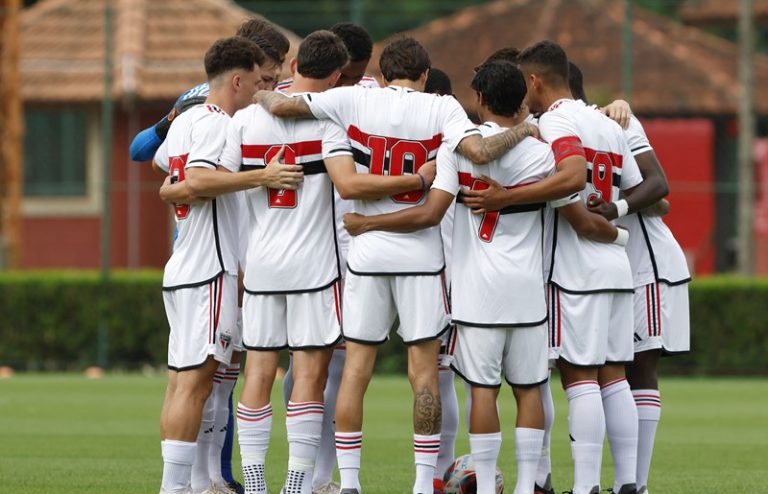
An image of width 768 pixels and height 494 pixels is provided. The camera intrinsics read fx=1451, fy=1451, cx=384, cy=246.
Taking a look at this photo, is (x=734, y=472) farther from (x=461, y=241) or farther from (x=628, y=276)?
(x=461, y=241)

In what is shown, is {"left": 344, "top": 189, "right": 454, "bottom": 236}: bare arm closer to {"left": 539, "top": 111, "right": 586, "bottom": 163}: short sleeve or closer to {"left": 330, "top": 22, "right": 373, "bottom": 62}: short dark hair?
{"left": 539, "top": 111, "right": 586, "bottom": 163}: short sleeve

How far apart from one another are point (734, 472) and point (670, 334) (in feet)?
6.40

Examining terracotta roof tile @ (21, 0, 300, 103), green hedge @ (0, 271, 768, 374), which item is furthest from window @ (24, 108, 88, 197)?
green hedge @ (0, 271, 768, 374)

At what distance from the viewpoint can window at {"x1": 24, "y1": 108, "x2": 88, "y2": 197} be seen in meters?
27.4

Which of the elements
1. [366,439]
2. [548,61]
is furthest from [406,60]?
[366,439]

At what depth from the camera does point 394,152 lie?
7.82 metres

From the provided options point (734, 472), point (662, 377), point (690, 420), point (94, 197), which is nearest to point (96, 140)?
point (94, 197)

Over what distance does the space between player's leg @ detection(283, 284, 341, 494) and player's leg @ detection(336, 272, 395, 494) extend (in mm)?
125

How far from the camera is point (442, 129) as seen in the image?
783 centimetres

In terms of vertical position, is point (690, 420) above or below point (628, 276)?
below

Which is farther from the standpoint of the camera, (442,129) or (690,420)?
(690,420)

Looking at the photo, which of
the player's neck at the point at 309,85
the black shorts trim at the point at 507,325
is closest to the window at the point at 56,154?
the player's neck at the point at 309,85

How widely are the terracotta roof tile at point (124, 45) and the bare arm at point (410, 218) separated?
18942 millimetres

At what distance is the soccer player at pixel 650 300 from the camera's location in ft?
27.9
